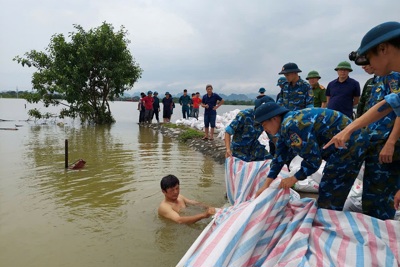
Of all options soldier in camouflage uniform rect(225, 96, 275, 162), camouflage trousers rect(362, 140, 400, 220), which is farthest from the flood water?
camouflage trousers rect(362, 140, 400, 220)

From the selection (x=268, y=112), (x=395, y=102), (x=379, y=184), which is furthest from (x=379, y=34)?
(x=379, y=184)

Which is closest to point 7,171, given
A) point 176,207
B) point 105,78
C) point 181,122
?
point 176,207

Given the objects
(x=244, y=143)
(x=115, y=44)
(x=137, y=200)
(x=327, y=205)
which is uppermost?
(x=115, y=44)

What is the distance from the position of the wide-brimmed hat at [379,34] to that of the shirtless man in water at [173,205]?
9.20ft

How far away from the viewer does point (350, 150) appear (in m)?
2.51

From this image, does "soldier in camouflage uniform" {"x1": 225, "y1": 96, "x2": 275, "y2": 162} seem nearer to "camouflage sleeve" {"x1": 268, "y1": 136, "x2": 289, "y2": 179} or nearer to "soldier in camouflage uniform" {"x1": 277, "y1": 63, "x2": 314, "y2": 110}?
"soldier in camouflage uniform" {"x1": 277, "y1": 63, "x2": 314, "y2": 110}

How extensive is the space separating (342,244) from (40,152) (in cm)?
910

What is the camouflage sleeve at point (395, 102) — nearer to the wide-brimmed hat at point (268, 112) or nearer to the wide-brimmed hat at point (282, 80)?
the wide-brimmed hat at point (268, 112)

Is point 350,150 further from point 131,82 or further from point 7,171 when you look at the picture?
point 131,82

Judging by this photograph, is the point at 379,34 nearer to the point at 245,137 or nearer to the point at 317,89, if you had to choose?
the point at 245,137

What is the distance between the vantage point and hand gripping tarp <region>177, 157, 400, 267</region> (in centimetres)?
226

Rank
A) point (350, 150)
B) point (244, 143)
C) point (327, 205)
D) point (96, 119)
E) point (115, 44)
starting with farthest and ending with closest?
point (96, 119) < point (115, 44) < point (244, 143) < point (327, 205) < point (350, 150)

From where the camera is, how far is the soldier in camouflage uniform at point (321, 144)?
243cm

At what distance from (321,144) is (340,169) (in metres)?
0.24
